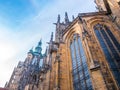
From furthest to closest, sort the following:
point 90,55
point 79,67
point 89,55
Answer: point 79,67 < point 89,55 < point 90,55

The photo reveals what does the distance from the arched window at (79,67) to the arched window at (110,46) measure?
62.6 inches

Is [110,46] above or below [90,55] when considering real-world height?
above

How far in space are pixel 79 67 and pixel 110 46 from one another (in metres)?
2.74

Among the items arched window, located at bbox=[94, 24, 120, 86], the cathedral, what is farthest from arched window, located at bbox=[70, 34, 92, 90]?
arched window, located at bbox=[94, 24, 120, 86]

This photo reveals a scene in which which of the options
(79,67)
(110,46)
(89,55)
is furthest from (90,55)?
(110,46)

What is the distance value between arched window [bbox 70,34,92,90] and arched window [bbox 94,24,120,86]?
1590 mm

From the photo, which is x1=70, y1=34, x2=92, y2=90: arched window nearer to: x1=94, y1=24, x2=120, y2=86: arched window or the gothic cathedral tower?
the gothic cathedral tower

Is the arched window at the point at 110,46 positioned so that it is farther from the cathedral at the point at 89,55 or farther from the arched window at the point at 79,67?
the arched window at the point at 79,67

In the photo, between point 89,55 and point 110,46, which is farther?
point 110,46

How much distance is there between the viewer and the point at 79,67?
10.8m

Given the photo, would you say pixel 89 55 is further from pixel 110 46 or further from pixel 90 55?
pixel 110 46

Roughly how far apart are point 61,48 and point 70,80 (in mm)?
3409

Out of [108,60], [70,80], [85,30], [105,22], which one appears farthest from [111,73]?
[105,22]

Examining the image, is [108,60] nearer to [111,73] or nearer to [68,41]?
[111,73]
